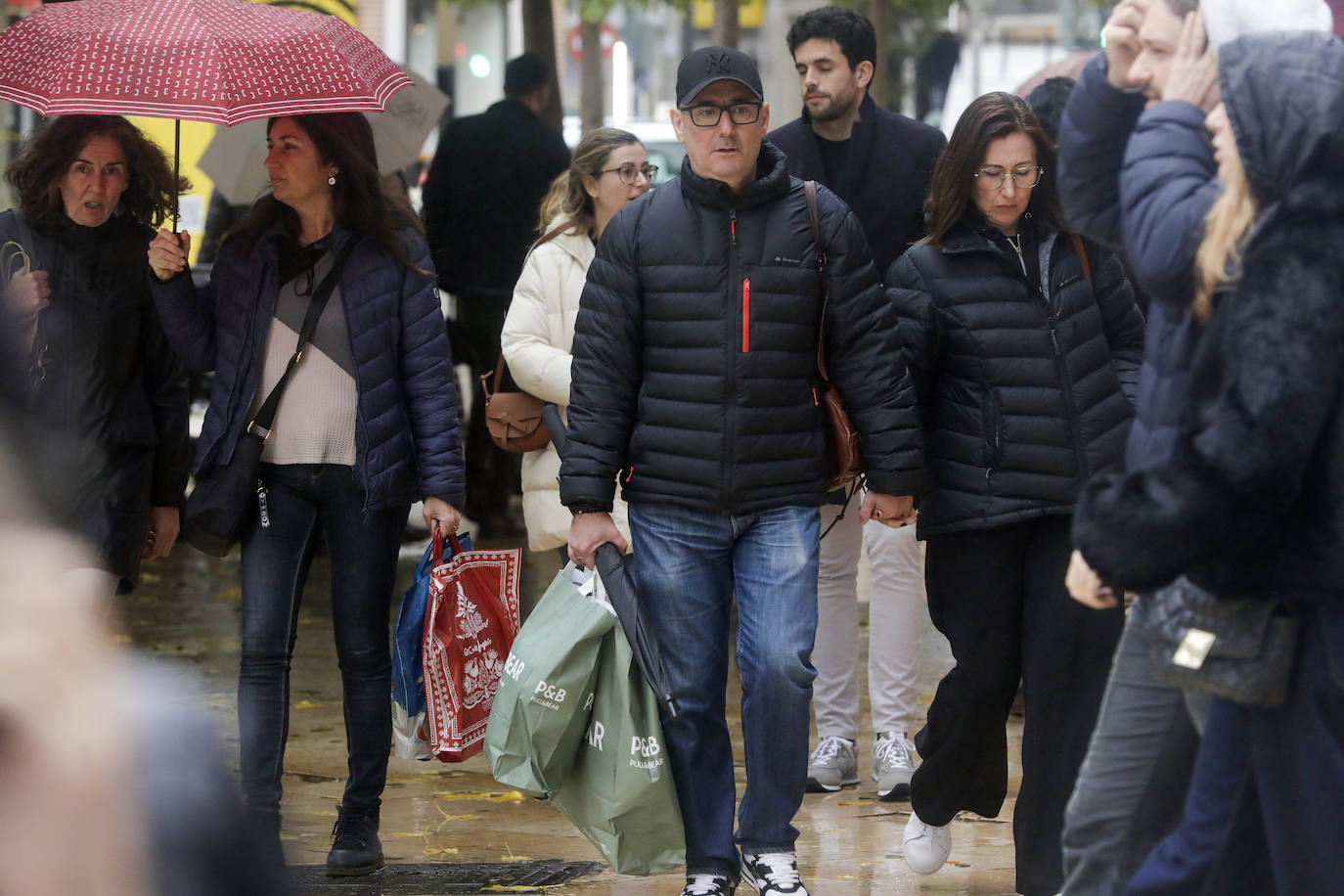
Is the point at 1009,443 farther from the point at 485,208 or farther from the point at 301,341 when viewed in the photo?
the point at 485,208

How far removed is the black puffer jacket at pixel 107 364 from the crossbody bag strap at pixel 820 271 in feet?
6.20

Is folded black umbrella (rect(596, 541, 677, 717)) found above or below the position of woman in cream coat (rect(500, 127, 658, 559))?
below

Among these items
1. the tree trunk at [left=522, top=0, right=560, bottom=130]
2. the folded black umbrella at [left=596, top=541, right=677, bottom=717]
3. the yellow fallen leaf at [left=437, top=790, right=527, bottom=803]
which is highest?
the tree trunk at [left=522, top=0, right=560, bottom=130]

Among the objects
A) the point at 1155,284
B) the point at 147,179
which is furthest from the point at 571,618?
the point at 1155,284

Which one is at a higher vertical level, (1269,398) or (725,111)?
(725,111)

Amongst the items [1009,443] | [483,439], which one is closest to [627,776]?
[1009,443]

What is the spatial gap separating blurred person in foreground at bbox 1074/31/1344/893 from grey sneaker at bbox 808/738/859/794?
307 cm

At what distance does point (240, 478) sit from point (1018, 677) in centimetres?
208

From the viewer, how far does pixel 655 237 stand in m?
4.84

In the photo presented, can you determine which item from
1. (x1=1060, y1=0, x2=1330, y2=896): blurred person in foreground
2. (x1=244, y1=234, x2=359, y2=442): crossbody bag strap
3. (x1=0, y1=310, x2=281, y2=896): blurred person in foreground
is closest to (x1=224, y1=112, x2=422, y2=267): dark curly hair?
(x1=244, y1=234, x2=359, y2=442): crossbody bag strap

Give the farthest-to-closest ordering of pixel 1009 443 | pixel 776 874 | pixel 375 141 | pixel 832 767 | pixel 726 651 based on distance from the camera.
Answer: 1. pixel 375 141
2. pixel 832 767
3. pixel 726 651
4. pixel 776 874
5. pixel 1009 443

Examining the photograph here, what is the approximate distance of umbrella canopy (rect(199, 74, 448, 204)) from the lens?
7.56 meters

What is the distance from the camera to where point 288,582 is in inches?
204

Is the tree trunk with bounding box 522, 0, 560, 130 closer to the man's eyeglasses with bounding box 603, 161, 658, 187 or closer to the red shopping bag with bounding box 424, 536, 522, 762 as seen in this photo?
the man's eyeglasses with bounding box 603, 161, 658, 187
